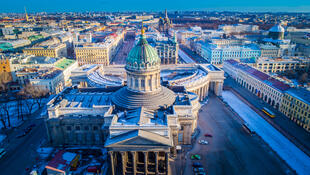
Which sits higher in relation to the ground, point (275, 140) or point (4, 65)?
point (4, 65)

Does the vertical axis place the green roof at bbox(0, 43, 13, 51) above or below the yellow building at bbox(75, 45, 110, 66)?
above

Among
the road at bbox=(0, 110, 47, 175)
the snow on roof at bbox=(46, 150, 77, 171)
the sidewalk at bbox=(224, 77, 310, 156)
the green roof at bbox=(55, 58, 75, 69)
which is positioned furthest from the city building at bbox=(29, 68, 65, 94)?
the sidewalk at bbox=(224, 77, 310, 156)

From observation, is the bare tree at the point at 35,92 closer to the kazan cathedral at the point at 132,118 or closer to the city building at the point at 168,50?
the kazan cathedral at the point at 132,118

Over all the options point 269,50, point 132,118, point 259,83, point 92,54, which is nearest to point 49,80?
point 92,54

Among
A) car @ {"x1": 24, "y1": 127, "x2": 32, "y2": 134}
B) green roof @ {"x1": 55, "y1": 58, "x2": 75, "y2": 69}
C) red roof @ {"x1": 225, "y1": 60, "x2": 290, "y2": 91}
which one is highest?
green roof @ {"x1": 55, "y1": 58, "x2": 75, "y2": 69}

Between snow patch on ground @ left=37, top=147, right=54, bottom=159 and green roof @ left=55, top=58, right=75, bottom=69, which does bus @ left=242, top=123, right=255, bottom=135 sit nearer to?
snow patch on ground @ left=37, top=147, right=54, bottom=159

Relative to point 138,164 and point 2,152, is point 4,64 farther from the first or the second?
point 138,164
